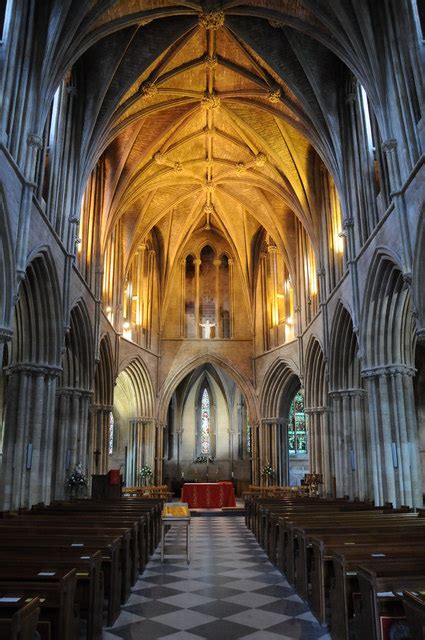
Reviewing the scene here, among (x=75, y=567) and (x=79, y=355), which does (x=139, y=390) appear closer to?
(x=79, y=355)

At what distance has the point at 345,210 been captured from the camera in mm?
18016

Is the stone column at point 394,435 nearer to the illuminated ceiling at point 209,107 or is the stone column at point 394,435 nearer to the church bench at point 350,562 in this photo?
the illuminated ceiling at point 209,107

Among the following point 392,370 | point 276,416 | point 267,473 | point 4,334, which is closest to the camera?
point 4,334

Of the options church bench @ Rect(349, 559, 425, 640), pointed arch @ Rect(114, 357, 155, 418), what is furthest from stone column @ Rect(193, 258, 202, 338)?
church bench @ Rect(349, 559, 425, 640)

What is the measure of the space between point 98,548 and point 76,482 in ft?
36.7

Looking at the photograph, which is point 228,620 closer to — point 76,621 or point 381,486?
point 76,621

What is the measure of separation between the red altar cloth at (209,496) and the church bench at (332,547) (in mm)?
18021

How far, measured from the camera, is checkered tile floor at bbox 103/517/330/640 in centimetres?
675

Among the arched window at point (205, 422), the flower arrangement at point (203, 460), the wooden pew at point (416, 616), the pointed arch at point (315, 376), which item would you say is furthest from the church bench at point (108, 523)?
the arched window at point (205, 422)

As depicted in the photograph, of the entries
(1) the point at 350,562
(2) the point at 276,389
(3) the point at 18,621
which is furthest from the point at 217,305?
(3) the point at 18,621

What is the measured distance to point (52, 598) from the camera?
187 inches

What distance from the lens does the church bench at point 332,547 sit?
6.72 meters

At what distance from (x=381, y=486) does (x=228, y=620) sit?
9.08 m

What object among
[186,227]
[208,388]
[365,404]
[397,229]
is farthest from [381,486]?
[208,388]
